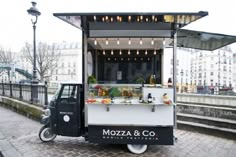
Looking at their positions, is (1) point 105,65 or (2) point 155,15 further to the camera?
(1) point 105,65

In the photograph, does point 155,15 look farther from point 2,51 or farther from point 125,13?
point 2,51

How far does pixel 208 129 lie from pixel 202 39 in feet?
9.89

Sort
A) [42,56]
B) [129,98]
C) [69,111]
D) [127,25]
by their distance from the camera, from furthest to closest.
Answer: [42,56] < [69,111] < [129,98] < [127,25]

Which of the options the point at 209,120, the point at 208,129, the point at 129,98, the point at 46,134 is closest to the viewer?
the point at 129,98

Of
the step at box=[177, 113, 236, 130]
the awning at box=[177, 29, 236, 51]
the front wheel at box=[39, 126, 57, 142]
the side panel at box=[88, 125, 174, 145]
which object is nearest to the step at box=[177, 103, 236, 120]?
the step at box=[177, 113, 236, 130]

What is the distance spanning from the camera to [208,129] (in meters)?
6.53

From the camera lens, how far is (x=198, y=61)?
274 ft

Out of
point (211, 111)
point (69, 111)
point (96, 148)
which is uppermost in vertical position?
point (69, 111)

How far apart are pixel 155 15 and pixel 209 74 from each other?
265 ft

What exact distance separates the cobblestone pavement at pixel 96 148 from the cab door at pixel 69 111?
44 cm

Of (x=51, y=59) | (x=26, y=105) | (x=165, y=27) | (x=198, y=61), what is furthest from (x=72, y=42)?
(x=165, y=27)

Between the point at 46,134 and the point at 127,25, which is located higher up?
the point at 127,25

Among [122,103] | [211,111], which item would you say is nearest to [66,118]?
[122,103]

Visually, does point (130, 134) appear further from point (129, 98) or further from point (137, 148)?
point (129, 98)
